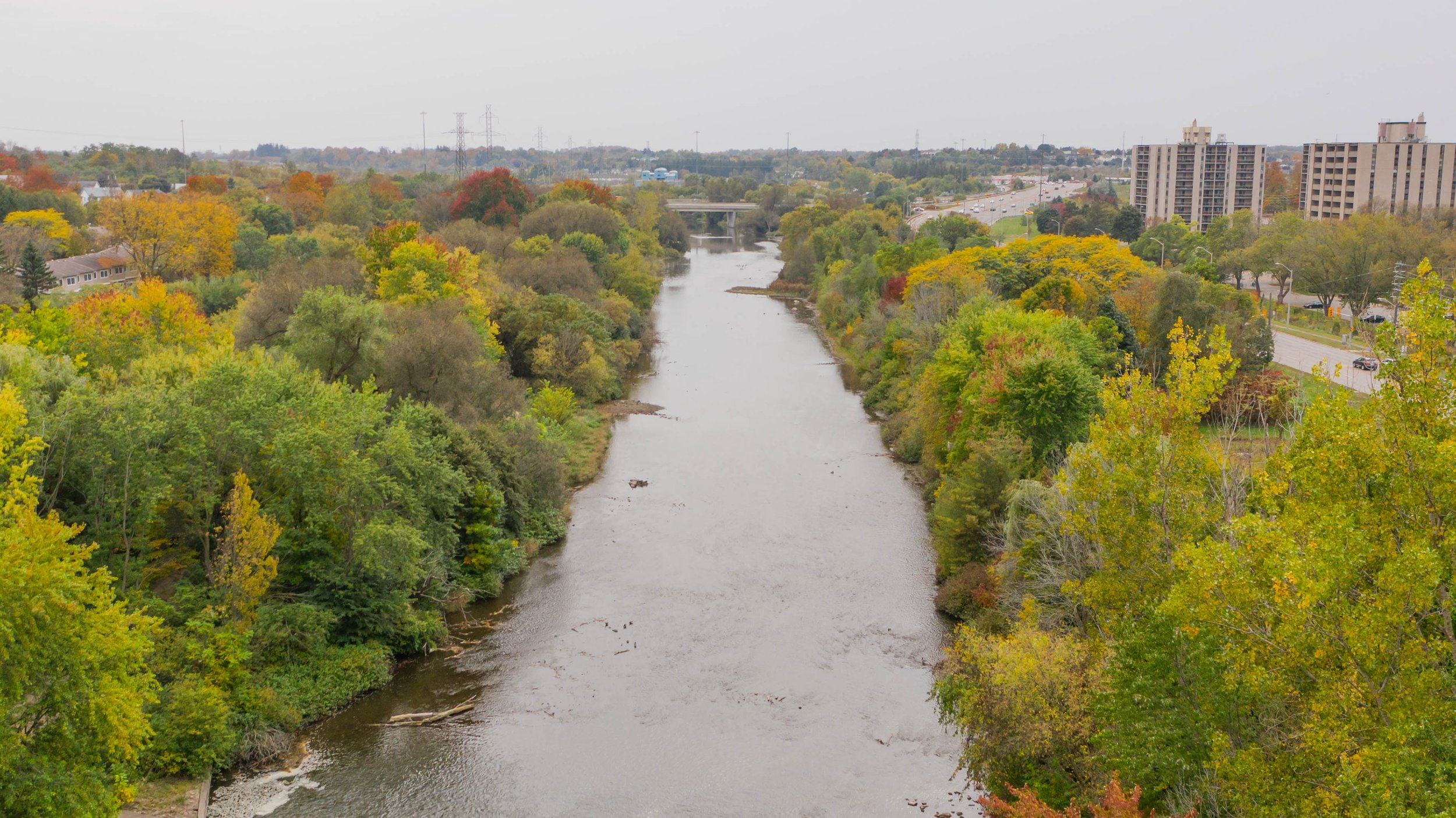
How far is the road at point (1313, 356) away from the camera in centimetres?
4053

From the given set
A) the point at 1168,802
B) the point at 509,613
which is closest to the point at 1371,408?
the point at 1168,802

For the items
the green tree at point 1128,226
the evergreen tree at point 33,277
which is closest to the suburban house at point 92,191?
the evergreen tree at point 33,277

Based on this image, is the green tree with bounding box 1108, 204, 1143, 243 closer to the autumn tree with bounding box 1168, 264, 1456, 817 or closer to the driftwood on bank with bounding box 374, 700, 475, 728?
the driftwood on bank with bounding box 374, 700, 475, 728

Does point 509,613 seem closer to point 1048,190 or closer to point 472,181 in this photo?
point 472,181

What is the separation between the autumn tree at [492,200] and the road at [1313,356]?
47.3 m

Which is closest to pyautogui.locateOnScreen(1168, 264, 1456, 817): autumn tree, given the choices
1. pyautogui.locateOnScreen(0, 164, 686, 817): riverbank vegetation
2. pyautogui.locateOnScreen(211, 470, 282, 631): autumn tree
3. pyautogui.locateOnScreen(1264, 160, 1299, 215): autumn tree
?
pyautogui.locateOnScreen(0, 164, 686, 817): riverbank vegetation

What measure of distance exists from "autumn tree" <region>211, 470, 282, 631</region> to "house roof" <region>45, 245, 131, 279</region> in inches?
1474

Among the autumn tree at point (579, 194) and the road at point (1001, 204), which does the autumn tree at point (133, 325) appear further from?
the road at point (1001, 204)

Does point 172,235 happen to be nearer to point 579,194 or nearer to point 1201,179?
point 579,194

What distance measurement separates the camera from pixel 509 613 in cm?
2753

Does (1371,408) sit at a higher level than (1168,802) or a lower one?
higher

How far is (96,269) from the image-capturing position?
56281 millimetres

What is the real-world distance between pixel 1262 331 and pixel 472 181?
2079 inches

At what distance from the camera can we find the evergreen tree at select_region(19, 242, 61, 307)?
42844mm
